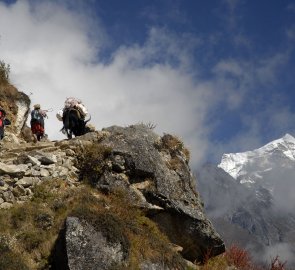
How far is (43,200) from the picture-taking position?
16.5 metres

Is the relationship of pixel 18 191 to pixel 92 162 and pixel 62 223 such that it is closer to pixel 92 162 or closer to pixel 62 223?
pixel 62 223

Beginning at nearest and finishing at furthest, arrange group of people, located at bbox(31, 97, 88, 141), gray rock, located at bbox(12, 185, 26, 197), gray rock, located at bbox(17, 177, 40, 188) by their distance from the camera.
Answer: gray rock, located at bbox(12, 185, 26, 197) → gray rock, located at bbox(17, 177, 40, 188) → group of people, located at bbox(31, 97, 88, 141)

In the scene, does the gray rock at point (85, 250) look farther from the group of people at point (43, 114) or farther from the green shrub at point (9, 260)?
the group of people at point (43, 114)

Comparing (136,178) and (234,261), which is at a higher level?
(136,178)

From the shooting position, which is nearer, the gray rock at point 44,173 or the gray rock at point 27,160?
the gray rock at point 44,173

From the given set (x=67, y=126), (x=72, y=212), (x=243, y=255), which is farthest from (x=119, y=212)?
(x=67, y=126)

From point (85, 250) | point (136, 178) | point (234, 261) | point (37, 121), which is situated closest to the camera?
point (85, 250)

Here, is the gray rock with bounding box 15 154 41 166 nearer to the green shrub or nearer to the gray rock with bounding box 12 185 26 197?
the gray rock with bounding box 12 185 26 197

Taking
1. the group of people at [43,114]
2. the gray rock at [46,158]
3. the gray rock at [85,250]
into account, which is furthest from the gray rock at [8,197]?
the group of people at [43,114]

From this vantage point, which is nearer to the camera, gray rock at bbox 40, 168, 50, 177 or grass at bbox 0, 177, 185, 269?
grass at bbox 0, 177, 185, 269

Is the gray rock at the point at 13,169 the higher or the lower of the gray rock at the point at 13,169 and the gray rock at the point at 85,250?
the higher

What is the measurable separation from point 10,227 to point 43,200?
1770 mm

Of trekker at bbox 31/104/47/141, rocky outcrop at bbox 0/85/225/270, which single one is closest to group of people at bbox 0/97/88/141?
trekker at bbox 31/104/47/141

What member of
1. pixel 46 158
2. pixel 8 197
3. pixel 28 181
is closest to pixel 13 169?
pixel 28 181
